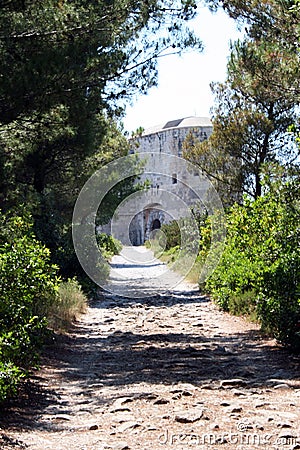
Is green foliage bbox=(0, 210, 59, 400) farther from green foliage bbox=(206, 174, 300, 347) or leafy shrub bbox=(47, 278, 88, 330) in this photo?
green foliage bbox=(206, 174, 300, 347)

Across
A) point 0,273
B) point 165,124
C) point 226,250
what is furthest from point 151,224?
point 0,273

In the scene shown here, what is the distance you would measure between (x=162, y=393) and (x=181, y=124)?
3746cm

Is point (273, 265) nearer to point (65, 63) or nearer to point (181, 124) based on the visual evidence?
point (65, 63)

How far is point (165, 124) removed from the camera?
45375mm

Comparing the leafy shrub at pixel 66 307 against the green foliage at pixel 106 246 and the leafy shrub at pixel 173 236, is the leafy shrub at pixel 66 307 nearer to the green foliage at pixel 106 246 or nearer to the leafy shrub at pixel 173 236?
the green foliage at pixel 106 246

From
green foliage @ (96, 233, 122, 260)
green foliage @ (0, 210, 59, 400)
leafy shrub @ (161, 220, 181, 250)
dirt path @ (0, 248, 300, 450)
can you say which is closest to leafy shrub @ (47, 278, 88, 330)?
dirt path @ (0, 248, 300, 450)

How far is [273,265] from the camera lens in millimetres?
9016

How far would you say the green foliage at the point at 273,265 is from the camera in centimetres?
844

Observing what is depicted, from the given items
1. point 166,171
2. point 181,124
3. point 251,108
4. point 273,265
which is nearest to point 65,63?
point 273,265

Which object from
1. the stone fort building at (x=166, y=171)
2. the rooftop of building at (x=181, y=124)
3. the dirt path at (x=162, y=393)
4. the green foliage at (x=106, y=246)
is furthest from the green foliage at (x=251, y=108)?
the rooftop of building at (x=181, y=124)

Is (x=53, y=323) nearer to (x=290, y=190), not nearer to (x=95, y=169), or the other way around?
(x=290, y=190)

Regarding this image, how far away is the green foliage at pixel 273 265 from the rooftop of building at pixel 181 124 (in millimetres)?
27825

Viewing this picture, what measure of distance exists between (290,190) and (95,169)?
1036cm

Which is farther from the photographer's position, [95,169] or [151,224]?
[151,224]
